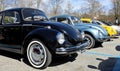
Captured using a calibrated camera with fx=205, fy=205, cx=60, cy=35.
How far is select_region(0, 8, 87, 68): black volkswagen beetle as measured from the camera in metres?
5.65

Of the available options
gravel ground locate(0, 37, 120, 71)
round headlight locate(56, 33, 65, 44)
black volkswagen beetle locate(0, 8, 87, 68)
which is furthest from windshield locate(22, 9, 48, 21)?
round headlight locate(56, 33, 65, 44)

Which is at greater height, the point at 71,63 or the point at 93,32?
the point at 93,32

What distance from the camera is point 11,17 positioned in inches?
275

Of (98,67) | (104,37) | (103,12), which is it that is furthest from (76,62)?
(103,12)

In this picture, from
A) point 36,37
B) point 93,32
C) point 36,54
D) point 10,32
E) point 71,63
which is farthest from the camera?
point 93,32

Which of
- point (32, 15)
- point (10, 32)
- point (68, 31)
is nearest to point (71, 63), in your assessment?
point (68, 31)

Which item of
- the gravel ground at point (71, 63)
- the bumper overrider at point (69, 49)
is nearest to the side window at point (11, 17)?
the gravel ground at point (71, 63)

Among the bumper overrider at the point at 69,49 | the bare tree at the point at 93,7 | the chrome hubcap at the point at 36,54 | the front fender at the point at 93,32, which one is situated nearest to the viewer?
the bumper overrider at the point at 69,49

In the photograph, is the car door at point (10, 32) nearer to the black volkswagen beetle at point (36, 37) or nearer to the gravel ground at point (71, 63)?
the black volkswagen beetle at point (36, 37)

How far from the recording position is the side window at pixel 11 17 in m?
6.77

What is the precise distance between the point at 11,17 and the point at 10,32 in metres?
0.57

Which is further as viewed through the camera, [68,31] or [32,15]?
[32,15]

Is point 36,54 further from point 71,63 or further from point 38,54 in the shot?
point 71,63

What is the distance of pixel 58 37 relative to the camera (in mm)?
5598
